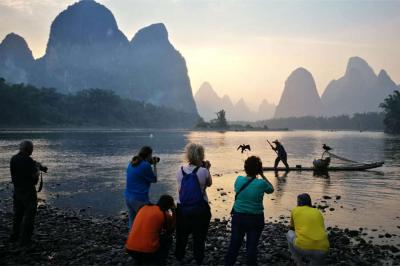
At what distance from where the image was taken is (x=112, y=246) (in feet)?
34.0

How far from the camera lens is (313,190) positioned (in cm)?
2195

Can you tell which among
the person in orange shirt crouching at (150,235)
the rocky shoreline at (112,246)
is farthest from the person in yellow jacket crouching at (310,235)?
the person in orange shirt crouching at (150,235)

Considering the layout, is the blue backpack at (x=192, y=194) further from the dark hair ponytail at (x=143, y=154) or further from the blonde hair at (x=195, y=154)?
the dark hair ponytail at (x=143, y=154)

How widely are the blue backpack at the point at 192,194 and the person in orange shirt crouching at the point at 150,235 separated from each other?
1.78 ft

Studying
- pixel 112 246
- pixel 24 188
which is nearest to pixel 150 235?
pixel 112 246

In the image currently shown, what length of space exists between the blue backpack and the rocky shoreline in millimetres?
2110

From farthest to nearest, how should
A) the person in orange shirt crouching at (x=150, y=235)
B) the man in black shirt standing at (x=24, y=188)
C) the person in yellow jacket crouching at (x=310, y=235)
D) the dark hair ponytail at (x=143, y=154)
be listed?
the man in black shirt standing at (x=24, y=188), the dark hair ponytail at (x=143, y=154), the person in yellow jacket crouching at (x=310, y=235), the person in orange shirt crouching at (x=150, y=235)

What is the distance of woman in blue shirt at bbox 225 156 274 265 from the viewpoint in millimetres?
7293

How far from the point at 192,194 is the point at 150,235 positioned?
45.7 inches

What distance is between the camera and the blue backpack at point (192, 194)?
757cm

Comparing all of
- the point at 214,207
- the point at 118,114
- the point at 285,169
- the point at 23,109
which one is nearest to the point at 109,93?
the point at 118,114

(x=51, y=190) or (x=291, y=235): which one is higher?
(x=291, y=235)

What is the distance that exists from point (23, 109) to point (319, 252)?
124862 mm

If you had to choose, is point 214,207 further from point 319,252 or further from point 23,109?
point 23,109
